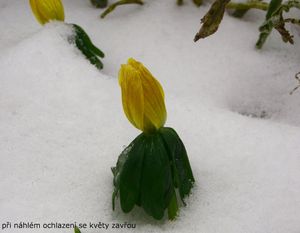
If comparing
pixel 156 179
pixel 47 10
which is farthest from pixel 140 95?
pixel 47 10

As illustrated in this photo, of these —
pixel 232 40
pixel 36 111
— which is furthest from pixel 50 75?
pixel 232 40

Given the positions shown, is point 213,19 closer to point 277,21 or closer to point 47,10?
point 277,21

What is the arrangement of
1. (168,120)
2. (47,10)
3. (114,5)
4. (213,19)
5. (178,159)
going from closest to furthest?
(178,159)
(213,19)
(168,120)
(47,10)
(114,5)

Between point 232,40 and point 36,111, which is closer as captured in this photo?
point 36,111

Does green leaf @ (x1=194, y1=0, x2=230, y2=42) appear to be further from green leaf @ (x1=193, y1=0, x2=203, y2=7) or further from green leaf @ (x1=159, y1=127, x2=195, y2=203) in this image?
Result: green leaf @ (x1=193, y1=0, x2=203, y2=7)

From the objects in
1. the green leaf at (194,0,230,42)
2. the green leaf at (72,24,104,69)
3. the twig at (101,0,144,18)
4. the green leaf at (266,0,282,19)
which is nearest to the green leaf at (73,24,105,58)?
the green leaf at (72,24,104,69)

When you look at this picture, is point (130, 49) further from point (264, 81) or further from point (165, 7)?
point (264, 81)
